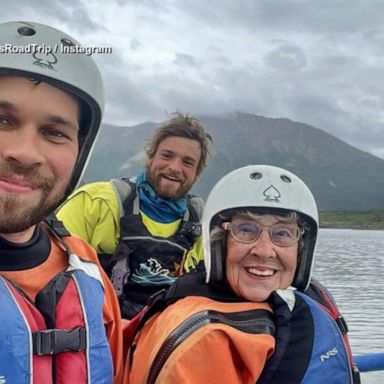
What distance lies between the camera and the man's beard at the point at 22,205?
6.98 feet

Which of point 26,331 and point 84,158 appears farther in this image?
point 84,158

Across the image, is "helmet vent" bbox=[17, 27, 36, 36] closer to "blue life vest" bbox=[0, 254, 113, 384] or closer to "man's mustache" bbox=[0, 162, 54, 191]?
"man's mustache" bbox=[0, 162, 54, 191]

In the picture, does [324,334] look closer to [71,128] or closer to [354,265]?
[71,128]

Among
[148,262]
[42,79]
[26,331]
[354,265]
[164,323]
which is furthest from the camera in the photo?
[354,265]

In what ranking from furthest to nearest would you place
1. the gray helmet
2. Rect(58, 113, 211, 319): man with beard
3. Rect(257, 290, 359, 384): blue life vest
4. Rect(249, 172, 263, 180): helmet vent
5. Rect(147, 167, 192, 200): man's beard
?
1. Rect(147, 167, 192, 200): man's beard
2. Rect(58, 113, 211, 319): man with beard
3. Rect(249, 172, 263, 180): helmet vent
4. Rect(257, 290, 359, 384): blue life vest
5. the gray helmet

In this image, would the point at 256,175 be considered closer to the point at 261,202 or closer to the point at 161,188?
the point at 261,202

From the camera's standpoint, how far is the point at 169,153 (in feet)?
16.2

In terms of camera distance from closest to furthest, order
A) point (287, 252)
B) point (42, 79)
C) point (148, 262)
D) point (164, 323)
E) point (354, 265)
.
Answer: point (42, 79), point (164, 323), point (287, 252), point (148, 262), point (354, 265)

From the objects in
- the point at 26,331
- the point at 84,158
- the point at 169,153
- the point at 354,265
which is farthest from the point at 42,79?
the point at 354,265

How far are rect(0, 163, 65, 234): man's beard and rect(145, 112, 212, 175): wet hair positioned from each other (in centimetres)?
275

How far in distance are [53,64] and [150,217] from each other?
272cm

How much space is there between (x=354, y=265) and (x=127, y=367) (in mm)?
48980

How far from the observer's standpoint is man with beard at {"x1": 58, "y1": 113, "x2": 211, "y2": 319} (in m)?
4.73

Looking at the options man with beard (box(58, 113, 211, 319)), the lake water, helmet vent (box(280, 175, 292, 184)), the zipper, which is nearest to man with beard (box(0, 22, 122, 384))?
the zipper
